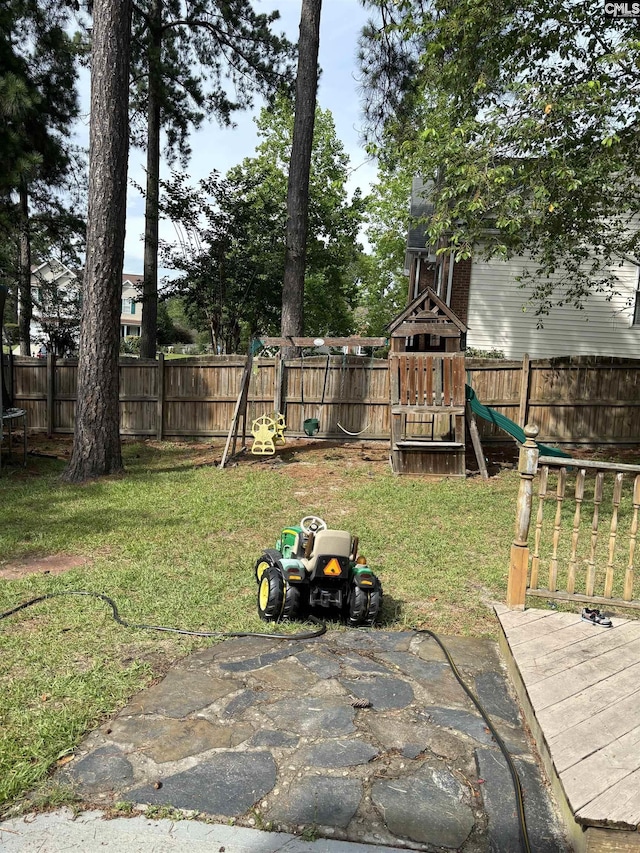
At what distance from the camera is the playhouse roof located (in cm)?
911

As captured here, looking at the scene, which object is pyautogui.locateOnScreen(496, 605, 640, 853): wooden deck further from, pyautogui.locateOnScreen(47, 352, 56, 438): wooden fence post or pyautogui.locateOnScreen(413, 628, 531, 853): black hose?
pyautogui.locateOnScreen(47, 352, 56, 438): wooden fence post

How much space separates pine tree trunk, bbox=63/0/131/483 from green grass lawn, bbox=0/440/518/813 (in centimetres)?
64

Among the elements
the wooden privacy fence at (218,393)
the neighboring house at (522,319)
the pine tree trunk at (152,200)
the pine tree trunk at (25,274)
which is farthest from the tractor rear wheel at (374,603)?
the pine tree trunk at (152,200)

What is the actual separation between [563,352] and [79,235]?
12153mm

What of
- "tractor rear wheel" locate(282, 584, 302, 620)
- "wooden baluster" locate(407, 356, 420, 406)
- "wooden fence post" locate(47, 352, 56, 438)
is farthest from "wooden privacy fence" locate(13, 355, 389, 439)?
"tractor rear wheel" locate(282, 584, 302, 620)

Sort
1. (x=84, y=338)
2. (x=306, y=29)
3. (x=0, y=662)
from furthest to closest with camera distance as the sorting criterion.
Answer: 1. (x=306, y=29)
2. (x=84, y=338)
3. (x=0, y=662)

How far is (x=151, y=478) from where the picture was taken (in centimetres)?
824

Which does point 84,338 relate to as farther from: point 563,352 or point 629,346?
point 629,346

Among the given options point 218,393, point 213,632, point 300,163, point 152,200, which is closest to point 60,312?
point 152,200

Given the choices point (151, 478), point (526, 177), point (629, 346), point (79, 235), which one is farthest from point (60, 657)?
point (79, 235)

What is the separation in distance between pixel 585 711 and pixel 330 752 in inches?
41.4

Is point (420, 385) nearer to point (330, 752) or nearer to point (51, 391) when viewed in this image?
point (330, 752)

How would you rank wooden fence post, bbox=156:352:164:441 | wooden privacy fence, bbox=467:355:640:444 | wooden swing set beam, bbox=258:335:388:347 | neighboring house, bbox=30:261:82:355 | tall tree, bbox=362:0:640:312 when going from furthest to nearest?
neighboring house, bbox=30:261:82:355 < wooden fence post, bbox=156:352:164:441 < wooden privacy fence, bbox=467:355:640:444 < wooden swing set beam, bbox=258:335:388:347 < tall tree, bbox=362:0:640:312

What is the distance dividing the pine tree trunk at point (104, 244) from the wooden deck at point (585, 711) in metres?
6.11
